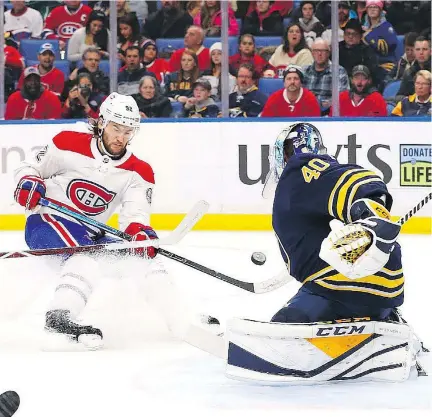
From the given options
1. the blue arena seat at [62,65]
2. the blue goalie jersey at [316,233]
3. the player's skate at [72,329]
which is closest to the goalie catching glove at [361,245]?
the blue goalie jersey at [316,233]

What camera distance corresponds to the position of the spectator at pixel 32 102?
675 cm

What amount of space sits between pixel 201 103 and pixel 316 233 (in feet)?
12.6

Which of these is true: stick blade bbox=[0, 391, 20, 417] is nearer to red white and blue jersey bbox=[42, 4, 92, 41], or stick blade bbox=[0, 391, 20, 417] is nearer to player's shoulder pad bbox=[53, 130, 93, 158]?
player's shoulder pad bbox=[53, 130, 93, 158]

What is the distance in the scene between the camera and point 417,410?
2.62 m

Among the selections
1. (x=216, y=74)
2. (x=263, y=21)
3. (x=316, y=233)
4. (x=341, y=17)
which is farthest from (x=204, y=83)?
(x=316, y=233)

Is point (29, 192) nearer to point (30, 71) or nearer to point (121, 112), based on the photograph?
point (121, 112)

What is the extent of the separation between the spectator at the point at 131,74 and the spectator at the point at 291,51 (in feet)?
2.62

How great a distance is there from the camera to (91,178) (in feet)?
13.4

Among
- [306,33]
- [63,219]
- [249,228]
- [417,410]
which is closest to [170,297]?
[63,219]

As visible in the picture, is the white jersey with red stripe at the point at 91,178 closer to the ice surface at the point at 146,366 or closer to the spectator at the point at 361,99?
the ice surface at the point at 146,366

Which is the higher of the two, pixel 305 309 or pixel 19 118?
pixel 19 118

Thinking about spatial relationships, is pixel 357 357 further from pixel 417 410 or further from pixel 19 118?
pixel 19 118

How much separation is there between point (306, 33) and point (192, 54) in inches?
27.7

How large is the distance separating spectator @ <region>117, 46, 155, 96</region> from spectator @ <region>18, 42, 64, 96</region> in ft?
1.35
